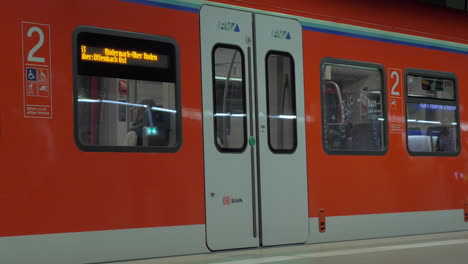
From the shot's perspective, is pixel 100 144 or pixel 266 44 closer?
pixel 100 144

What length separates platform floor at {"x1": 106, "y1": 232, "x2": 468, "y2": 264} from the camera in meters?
5.53

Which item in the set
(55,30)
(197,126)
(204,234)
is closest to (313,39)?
(197,126)

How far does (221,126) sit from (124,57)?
115 centimetres

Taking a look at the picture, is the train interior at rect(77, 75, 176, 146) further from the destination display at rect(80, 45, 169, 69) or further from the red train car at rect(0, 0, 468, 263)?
the destination display at rect(80, 45, 169, 69)

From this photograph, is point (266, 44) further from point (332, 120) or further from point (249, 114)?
point (332, 120)

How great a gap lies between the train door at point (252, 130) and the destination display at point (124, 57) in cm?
48

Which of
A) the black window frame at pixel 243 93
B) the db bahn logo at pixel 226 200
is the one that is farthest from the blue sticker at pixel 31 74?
the db bahn logo at pixel 226 200

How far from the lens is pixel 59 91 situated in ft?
17.0

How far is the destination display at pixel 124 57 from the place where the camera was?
5391 millimetres

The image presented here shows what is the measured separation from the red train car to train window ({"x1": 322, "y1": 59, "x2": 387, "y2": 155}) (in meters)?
0.02

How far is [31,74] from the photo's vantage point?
5.07 m

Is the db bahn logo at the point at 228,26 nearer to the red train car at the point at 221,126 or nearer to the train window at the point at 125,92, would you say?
the red train car at the point at 221,126

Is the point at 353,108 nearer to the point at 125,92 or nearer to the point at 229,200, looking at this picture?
the point at 229,200

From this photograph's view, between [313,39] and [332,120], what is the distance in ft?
2.97
